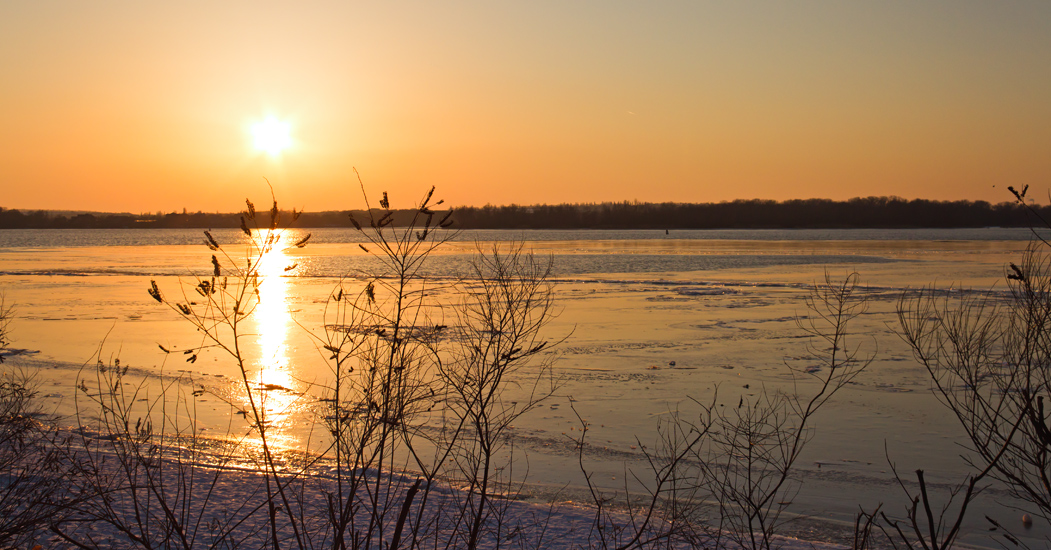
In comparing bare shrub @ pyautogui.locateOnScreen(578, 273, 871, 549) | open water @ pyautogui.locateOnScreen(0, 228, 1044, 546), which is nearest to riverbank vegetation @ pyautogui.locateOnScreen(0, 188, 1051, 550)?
bare shrub @ pyautogui.locateOnScreen(578, 273, 871, 549)

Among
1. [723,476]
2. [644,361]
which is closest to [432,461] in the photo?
[723,476]

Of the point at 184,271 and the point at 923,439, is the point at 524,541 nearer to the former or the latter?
the point at 923,439

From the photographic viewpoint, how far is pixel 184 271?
37406 millimetres

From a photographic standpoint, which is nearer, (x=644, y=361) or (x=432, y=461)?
(x=432, y=461)

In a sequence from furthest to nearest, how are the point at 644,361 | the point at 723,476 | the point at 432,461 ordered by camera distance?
the point at 644,361 → the point at 432,461 → the point at 723,476

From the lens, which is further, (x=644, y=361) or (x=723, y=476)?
(x=644, y=361)

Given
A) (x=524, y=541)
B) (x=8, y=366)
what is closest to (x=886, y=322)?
(x=524, y=541)

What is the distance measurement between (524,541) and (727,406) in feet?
16.8

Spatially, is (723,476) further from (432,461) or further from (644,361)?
(644,361)

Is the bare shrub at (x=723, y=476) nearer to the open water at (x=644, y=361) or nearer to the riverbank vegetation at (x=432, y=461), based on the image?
the riverbank vegetation at (x=432, y=461)

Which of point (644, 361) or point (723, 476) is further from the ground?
point (644, 361)

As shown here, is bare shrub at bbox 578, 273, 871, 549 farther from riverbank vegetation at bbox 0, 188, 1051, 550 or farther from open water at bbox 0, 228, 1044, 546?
open water at bbox 0, 228, 1044, 546

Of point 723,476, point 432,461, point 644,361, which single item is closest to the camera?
point 723,476

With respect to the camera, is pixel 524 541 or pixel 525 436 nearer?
pixel 524 541
